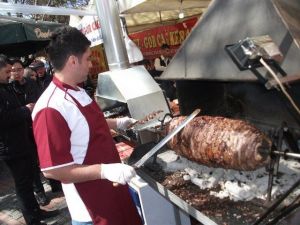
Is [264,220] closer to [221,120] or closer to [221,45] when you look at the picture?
[221,120]

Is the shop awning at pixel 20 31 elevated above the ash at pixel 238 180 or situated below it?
above

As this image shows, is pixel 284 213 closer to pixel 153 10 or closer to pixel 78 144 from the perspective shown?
pixel 78 144

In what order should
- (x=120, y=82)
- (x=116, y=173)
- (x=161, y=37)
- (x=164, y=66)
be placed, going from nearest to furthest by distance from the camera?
(x=116, y=173), (x=120, y=82), (x=161, y=37), (x=164, y=66)

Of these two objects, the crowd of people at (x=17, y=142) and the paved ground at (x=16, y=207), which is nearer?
the crowd of people at (x=17, y=142)

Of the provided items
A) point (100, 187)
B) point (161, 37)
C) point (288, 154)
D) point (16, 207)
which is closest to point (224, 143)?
point (288, 154)

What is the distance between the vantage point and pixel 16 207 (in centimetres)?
561

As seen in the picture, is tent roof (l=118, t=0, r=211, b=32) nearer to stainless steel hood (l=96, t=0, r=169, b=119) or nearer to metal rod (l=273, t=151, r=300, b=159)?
stainless steel hood (l=96, t=0, r=169, b=119)

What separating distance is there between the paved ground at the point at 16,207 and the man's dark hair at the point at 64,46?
10.2 ft

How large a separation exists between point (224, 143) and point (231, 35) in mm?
1016

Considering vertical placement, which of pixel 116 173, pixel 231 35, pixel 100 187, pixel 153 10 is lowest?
pixel 100 187

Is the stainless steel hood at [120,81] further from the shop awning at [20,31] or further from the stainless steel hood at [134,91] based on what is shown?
the shop awning at [20,31]

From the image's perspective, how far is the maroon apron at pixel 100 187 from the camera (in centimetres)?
249

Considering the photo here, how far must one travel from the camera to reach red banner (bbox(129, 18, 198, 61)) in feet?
27.9

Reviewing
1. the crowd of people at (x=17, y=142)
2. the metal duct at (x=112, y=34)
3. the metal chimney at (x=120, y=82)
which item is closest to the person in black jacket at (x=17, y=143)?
the crowd of people at (x=17, y=142)
